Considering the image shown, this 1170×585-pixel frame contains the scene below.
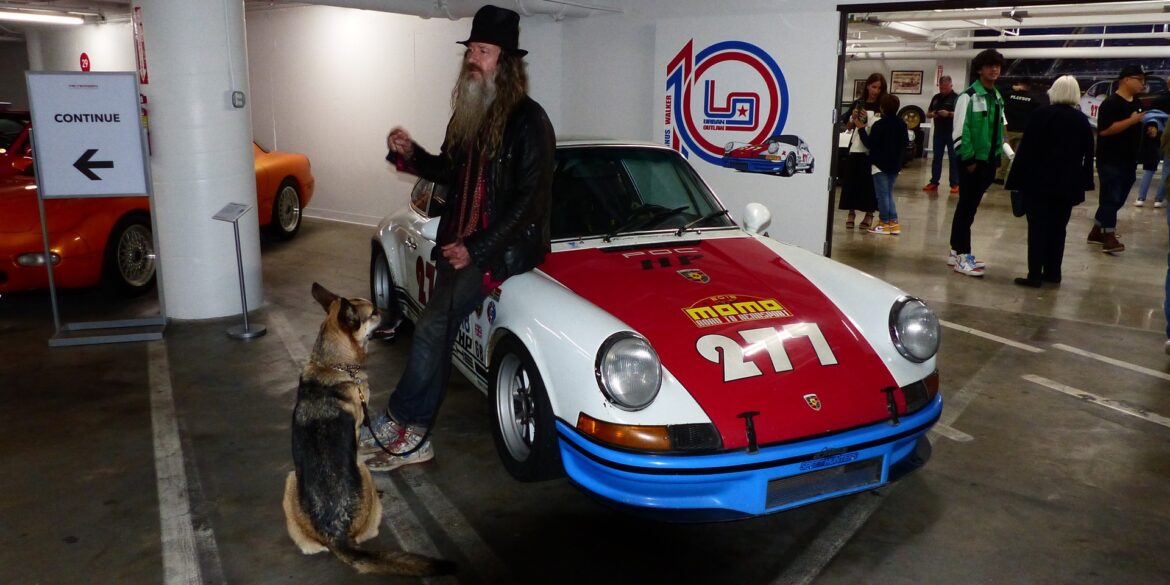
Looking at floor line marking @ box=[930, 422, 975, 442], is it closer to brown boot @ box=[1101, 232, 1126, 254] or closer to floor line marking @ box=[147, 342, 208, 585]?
floor line marking @ box=[147, 342, 208, 585]

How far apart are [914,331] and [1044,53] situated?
17721 millimetres

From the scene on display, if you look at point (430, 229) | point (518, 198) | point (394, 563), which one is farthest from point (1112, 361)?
point (394, 563)

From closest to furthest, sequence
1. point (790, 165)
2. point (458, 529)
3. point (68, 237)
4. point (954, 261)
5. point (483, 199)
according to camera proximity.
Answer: point (458, 529), point (483, 199), point (68, 237), point (790, 165), point (954, 261)

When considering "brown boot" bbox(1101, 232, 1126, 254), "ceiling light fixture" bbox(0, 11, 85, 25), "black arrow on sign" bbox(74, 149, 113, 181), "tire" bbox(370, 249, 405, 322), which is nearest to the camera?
"tire" bbox(370, 249, 405, 322)

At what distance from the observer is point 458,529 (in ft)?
10.3

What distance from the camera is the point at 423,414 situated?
12.1ft

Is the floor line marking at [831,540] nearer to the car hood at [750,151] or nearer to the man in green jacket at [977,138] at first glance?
the car hood at [750,151]

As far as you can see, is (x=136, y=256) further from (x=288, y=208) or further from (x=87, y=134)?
(x=288, y=208)

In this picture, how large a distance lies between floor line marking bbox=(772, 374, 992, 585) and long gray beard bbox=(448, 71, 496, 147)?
6.63 ft

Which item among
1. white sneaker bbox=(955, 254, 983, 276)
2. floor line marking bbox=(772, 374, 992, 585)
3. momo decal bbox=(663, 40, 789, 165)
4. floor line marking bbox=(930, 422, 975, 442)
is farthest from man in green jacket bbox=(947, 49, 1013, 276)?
floor line marking bbox=(772, 374, 992, 585)

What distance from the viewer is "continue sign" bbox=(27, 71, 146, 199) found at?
5.27 m

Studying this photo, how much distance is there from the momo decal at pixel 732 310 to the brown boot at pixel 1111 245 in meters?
7.41

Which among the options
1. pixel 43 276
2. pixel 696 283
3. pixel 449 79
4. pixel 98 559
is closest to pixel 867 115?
pixel 449 79

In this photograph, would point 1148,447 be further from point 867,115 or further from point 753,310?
point 867,115
